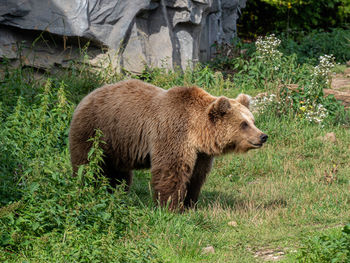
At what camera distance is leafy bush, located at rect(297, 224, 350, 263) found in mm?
3893

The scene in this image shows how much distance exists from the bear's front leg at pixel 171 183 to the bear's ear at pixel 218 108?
2.09 feet

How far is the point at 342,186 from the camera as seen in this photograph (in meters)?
7.14

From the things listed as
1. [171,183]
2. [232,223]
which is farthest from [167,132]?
A: [232,223]

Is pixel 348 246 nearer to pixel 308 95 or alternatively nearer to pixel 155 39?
pixel 308 95

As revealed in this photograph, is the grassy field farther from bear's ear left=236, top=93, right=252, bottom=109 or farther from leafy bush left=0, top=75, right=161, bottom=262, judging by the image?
bear's ear left=236, top=93, right=252, bottom=109

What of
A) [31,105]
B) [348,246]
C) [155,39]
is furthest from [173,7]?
[348,246]

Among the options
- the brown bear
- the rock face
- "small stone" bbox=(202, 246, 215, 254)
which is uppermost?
the rock face

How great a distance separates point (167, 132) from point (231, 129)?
0.73 metres

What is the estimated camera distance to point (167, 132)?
589 centimetres

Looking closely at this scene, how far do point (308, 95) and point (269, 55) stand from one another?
5.19 feet

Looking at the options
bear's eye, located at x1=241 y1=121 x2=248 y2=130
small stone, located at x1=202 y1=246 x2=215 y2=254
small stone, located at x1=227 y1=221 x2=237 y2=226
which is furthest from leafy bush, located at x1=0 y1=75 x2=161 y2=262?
bear's eye, located at x1=241 y1=121 x2=248 y2=130

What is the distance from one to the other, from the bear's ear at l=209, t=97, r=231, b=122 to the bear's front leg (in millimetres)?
638

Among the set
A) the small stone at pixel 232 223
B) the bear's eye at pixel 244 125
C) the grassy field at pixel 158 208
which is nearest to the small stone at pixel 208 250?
the grassy field at pixel 158 208

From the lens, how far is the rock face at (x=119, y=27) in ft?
32.8
